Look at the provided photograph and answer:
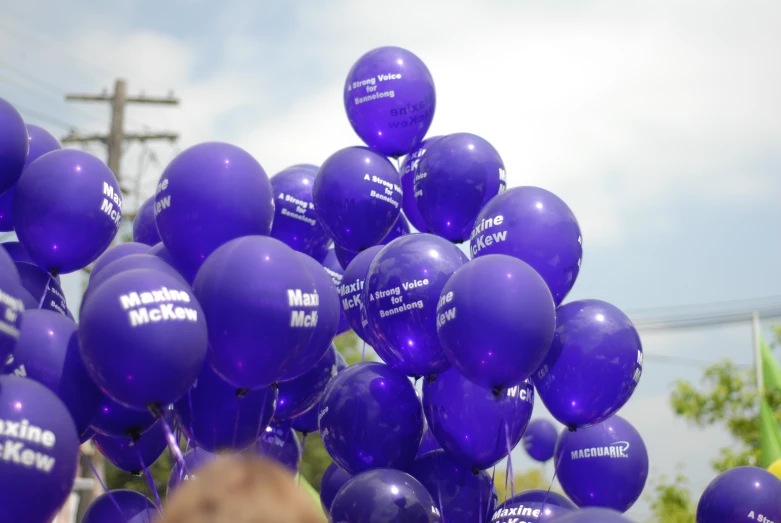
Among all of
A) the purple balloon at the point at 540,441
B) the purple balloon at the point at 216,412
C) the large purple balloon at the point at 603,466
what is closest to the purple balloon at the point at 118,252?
the purple balloon at the point at 216,412

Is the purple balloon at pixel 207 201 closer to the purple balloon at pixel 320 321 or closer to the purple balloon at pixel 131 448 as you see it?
the purple balloon at pixel 320 321

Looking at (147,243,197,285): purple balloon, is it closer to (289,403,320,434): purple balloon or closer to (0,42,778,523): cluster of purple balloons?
(0,42,778,523): cluster of purple balloons

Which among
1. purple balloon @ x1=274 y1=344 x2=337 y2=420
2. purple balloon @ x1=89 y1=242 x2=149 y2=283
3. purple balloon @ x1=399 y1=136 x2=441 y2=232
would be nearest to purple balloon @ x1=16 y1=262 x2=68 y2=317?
purple balloon @ x1=89 y1=242 x2=149 y2=283

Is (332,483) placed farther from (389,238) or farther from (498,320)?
(498,320)

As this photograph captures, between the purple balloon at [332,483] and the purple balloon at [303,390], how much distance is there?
0.62m

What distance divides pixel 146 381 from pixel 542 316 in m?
2.09

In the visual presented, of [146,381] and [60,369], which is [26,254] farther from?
[146,381]

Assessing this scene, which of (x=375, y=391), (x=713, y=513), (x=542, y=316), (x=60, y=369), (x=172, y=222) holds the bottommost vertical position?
(x=713, y=513)

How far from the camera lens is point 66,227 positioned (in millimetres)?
5070

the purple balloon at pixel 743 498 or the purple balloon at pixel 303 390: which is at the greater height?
the purple balloon at pixel 303 390

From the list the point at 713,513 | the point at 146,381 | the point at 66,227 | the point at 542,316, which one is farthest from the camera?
the point at 713,513

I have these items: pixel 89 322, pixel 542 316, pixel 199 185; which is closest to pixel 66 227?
pixel 199 185

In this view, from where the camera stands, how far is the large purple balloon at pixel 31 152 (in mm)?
5402

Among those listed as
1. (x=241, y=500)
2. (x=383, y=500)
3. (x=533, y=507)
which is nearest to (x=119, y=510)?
(x=383, y=500)
